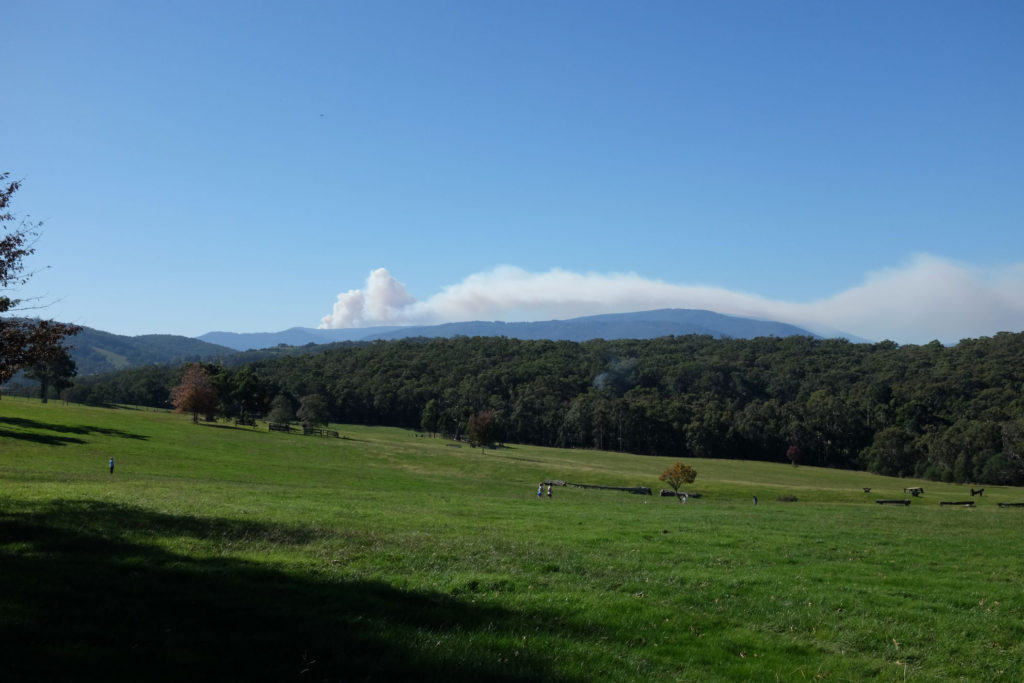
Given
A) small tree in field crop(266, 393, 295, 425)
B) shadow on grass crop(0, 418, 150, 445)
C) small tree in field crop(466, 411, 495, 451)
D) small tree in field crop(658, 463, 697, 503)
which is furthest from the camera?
small tree in field crop(266, 393, 295, 425)

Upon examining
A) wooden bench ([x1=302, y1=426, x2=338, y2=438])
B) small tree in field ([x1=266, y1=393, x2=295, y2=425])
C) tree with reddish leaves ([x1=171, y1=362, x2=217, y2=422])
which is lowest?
wooden bench ([x1=302, y1=426, x2=338, y2=438])

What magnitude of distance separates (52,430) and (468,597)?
2493 inches

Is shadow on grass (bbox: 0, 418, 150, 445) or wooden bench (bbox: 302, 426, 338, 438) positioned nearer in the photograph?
shadow on grass (bbox: 0, 418, 150, 445)

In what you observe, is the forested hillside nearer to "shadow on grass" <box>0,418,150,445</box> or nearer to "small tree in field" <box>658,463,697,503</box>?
"shadow on grass" <box>0,418,150,445</box>

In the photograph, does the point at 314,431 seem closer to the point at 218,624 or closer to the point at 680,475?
the point at 680,475

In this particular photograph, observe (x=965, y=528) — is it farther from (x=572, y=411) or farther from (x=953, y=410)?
(x=572, y=411)

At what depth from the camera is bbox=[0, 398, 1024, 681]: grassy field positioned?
7402 millimetres

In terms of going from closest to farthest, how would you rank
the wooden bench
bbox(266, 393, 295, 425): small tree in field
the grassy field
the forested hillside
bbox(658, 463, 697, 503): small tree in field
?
1. the grassy field
2. bbox(658, 463, 697, 503): small tree in field
3. the wooden bench
4. bbox(266, 393, 295, 425): small tree in field
5. the forested hillside

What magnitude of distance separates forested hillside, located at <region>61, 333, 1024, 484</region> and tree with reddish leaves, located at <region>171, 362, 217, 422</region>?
27.3 feet

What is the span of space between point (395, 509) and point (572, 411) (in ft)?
434

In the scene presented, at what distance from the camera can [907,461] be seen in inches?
4624

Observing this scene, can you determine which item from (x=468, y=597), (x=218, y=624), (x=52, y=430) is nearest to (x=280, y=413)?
(x=52, y=430)

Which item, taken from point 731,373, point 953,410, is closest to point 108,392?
point 731,373

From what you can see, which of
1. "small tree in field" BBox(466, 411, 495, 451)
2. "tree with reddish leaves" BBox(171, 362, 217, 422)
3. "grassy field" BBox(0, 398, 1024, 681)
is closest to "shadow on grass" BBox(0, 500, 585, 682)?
"grassy field" BBox(0, 398, 1024, 681)
